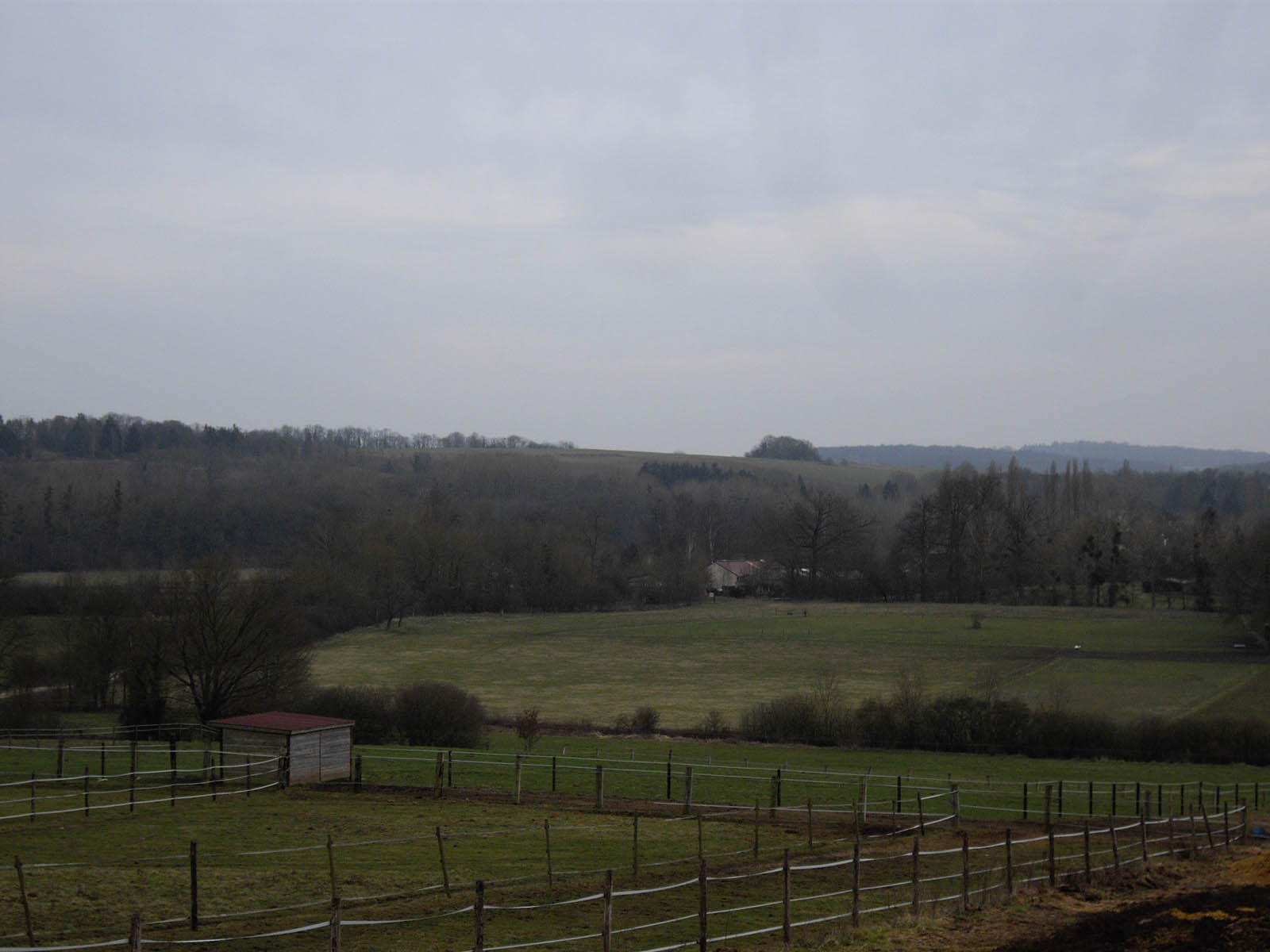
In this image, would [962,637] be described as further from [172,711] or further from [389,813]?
[389,813]

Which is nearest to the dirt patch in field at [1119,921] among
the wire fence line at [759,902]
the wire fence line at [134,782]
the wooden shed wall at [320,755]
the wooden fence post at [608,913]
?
the wire fence line at [759,902]

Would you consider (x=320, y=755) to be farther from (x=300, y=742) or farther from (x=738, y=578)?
(x=738, y=578)

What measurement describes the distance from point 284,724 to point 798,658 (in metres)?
56.4

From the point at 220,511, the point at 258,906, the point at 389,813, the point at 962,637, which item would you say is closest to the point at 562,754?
the point at 389,813

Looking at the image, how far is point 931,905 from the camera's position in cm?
1722

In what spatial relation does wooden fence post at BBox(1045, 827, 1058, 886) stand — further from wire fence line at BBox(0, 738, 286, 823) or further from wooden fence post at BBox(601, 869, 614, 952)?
wire fence line at BBox(0, 738, 286, 823)

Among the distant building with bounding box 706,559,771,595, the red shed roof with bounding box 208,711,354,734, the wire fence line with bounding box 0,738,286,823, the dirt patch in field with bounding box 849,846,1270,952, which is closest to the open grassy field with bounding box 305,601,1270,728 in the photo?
the distant building with bounding box 706,559,771,595

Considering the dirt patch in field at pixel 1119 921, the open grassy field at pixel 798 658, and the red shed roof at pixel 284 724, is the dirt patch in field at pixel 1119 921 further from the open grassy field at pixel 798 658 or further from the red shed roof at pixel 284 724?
the open grassy field at pixel 798 658

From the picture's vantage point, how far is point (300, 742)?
32.5 meters

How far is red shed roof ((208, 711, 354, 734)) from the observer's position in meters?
32.8

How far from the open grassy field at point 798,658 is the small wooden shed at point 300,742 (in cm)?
2720

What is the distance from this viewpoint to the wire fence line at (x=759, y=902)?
14430 millimetres

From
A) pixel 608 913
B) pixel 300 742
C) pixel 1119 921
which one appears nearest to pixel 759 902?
pixel 1119 921

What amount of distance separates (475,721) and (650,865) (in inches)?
1135
